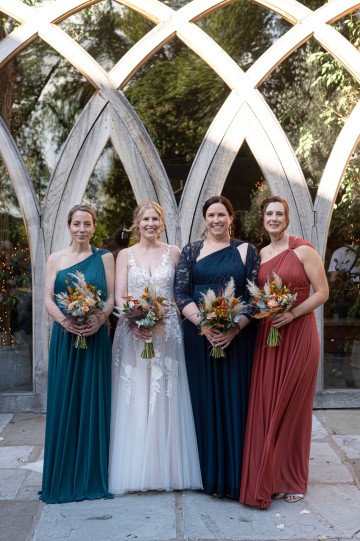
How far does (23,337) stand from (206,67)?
3148mm

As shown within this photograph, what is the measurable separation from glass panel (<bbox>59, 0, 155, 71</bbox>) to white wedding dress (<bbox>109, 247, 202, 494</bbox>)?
8.98ft

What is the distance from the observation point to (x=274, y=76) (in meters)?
6.40

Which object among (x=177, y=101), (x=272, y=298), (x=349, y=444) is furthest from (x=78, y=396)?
(x=177, y=101)

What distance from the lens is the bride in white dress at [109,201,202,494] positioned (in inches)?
170

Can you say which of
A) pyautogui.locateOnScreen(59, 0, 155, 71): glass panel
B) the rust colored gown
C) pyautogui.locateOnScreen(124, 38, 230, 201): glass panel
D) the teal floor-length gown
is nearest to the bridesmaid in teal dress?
the teal floor-length gown

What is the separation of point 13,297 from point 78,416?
254 cm

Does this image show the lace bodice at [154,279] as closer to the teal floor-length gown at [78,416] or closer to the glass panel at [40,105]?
the teal floor-length gown at [78,416]

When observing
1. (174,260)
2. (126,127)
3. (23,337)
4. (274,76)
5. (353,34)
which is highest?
(353,34)

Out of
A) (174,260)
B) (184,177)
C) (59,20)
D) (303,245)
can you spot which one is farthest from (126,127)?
(303,245)

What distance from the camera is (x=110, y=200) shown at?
6.39 m

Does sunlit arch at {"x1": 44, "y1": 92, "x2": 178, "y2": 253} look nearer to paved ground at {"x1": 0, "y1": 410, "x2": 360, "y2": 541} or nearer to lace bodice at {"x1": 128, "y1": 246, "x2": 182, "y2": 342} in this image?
lace bodice at {"x1": 128, "y1": 246, "x2": 182, "y2": 342}

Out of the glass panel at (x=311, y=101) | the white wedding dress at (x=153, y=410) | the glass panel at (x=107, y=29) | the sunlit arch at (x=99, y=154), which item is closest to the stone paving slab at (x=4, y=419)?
the sunlit arch at (x=99, y=154)

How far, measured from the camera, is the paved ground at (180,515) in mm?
3711

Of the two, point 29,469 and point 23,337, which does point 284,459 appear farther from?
point 23,337
